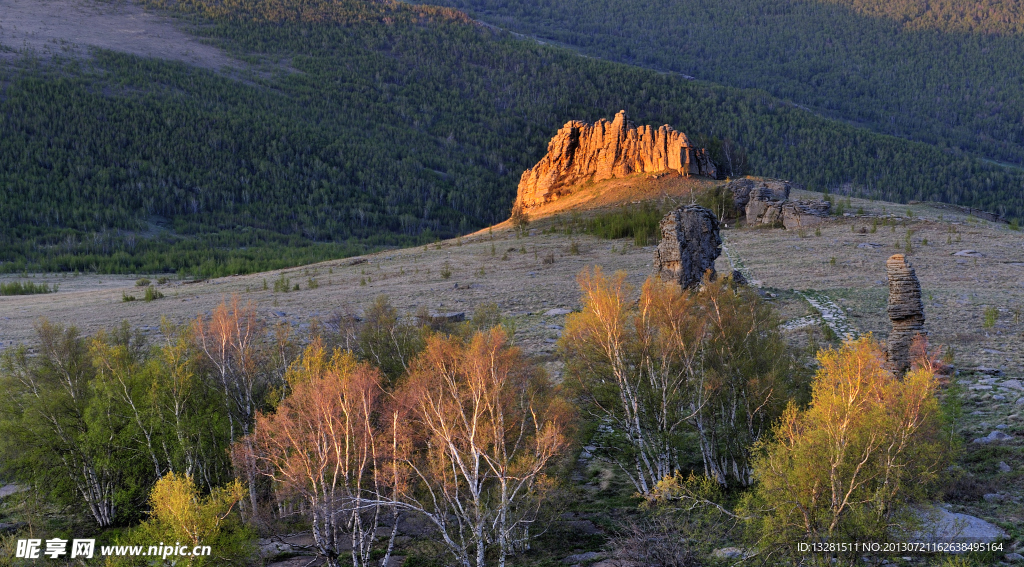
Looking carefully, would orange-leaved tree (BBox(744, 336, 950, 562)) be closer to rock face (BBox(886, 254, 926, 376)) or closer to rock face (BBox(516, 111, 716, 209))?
rock face (BBox(886, 254, 926, 376))

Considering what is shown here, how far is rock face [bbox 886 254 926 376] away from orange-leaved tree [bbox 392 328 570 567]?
6195 millimetres

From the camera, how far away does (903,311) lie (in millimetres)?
12109

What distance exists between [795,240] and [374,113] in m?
124

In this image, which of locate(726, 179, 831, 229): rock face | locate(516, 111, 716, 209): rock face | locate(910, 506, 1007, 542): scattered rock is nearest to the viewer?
locate(910, 506, 1007, 542): scattered rock

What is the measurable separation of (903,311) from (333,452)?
32.2 ft

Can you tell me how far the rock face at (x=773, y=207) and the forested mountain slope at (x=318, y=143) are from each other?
17593 mm

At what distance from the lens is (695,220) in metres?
20.7

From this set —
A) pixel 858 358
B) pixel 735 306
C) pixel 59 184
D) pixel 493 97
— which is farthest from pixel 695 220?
pixel 493 97

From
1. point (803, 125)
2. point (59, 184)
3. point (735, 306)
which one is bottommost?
point (59, 184)

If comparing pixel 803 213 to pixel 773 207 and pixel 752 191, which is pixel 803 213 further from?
pixel 752 191

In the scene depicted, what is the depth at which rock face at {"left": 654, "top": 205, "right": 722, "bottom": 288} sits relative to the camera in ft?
66.0

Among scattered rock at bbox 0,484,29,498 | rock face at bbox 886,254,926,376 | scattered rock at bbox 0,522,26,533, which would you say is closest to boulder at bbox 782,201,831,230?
rock face at bbox 886,254,926,376

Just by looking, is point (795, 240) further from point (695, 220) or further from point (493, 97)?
point (493, 97)

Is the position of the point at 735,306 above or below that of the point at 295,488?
above
